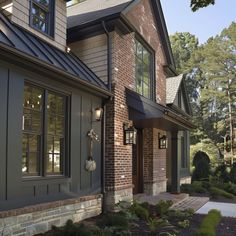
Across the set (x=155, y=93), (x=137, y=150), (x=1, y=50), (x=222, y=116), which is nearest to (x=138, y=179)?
(x=137, y=150)

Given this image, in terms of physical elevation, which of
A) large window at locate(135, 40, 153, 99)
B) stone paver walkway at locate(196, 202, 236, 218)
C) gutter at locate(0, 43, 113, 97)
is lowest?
stone paver walkway at locate(196, 202, 236, 218)

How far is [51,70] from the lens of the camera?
6906mm

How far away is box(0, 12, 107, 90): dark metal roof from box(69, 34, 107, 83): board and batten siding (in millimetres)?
323

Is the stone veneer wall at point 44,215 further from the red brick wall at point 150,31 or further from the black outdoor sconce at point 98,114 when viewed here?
the red brick wall at point 150,31

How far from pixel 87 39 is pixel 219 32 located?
3400 centimetres

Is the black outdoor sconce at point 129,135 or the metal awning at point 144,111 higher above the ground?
the metal awning at point 144,111

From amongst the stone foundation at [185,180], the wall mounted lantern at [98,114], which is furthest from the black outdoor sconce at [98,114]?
the stone foundation at [185,180]

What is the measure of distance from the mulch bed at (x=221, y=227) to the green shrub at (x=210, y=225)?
118 mm

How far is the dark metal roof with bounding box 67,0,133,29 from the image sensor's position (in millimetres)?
10091

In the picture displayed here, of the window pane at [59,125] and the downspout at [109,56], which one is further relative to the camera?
the downspout at [109,56]

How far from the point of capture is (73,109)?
26.3ft

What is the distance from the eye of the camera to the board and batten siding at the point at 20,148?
6008mm

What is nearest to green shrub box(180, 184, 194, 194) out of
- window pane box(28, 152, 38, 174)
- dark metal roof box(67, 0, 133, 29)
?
dark metal roof box(67, 0, 133, 29)

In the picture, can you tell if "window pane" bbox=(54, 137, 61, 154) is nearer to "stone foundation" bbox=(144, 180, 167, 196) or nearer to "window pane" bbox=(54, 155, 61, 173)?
"window pane" bbox=(54, 155, 61, 173)
